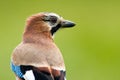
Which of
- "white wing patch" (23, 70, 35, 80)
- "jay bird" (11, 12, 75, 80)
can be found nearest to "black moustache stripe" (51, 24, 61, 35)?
"jay bird" (11, 12, 75, 80)

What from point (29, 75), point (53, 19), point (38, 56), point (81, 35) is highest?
point (53, 19)

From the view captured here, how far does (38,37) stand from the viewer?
10.2 m

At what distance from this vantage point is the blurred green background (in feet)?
42.9

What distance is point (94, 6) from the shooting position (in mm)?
16734

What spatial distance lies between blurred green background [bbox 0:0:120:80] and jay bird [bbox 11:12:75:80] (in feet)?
5.55

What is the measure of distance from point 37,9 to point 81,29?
4.46 feet

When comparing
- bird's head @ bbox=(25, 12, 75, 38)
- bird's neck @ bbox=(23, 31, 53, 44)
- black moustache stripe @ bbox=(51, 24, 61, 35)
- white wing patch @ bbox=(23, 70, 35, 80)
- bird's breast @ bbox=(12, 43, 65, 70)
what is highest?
bird's head @ bbox=(25, 12, 75, 38)

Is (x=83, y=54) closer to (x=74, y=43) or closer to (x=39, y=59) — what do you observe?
(x=74, y=43)

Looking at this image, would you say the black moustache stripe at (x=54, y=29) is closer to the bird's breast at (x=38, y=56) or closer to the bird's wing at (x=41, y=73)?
the bird's breast at (x=38, y=56)

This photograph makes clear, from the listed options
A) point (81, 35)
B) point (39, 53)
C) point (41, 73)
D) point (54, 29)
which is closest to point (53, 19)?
point (54, 29)

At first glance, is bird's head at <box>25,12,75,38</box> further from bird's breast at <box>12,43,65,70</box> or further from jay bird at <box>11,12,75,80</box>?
bird's breast at <box>12,43,65,70</box>

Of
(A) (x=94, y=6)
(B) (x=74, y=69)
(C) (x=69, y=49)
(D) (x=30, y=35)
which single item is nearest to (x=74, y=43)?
(C) (x=69, y=49)

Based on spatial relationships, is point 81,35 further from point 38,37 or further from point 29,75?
point 29,75

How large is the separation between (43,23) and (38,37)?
0.15 m
